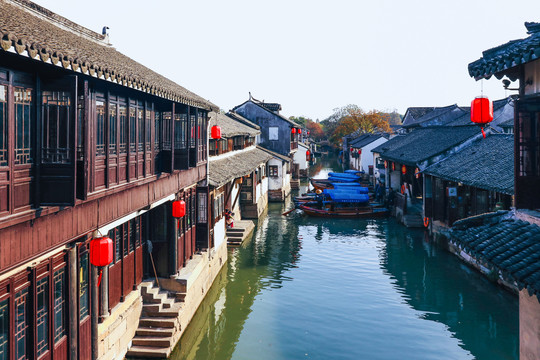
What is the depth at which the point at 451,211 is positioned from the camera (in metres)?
24.8

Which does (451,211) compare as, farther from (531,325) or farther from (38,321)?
(38,321)

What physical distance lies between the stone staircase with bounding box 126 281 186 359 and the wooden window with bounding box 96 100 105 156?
5.51 m

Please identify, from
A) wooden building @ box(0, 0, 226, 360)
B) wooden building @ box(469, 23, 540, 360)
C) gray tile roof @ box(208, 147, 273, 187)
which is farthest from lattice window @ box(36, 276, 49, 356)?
gray tile roof @ box(208, 147, 273, 187)

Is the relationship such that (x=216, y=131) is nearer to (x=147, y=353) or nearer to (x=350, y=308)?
(x=350, y=308)

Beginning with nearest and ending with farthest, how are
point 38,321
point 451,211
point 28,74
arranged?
point 28,74 < point 38,321 < point 451,211

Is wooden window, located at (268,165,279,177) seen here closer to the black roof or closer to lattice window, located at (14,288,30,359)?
lattice window, located at (14,288,30,359)

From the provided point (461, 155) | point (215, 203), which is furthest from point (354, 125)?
point (215, 203)

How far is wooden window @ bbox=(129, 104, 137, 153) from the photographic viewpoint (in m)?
10.9

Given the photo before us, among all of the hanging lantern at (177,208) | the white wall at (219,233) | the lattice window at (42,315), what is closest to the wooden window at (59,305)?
the lattice window at (42,315)

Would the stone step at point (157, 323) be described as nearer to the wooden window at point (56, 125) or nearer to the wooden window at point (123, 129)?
the wooden window at point (123, 129)

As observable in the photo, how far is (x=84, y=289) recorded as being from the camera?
9.60m

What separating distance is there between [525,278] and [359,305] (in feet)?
37.9

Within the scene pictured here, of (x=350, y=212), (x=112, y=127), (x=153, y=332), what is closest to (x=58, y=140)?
(x=112, y=127)

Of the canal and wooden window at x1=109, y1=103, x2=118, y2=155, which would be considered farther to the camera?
the canal
